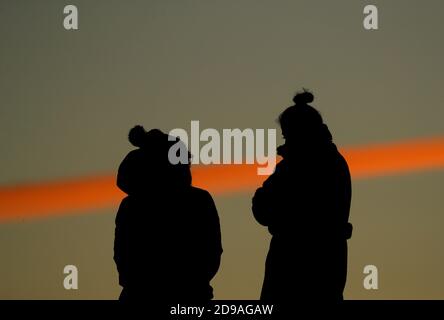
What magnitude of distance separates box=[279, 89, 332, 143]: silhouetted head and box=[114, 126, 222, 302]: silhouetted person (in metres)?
0.43

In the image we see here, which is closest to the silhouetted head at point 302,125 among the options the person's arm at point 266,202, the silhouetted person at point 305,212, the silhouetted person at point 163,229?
the silhouetted person at point 305,212

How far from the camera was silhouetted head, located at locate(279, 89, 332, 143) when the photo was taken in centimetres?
341

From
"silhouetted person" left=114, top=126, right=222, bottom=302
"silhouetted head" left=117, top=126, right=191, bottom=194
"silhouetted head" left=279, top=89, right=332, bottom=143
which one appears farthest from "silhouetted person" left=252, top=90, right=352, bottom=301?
"silhouetted head" left=117, top=126, right=191, bottom=194

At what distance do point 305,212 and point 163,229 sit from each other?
1.94ft

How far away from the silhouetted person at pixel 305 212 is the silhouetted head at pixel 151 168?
1.13ft

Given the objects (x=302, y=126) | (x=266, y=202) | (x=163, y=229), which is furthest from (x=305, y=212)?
(x=163, y=229)

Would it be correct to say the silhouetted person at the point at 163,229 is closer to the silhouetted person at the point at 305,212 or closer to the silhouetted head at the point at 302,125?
the silhouetted person at the point at 305,212

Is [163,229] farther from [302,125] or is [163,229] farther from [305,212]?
[302,125]

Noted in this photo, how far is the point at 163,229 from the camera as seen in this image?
11.4 ft

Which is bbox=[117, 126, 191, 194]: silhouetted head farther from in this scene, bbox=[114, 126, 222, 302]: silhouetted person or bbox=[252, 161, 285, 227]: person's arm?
bbox=[252, 161, 285, 227]: person's arm
